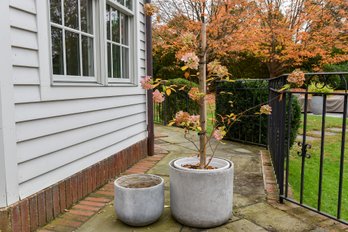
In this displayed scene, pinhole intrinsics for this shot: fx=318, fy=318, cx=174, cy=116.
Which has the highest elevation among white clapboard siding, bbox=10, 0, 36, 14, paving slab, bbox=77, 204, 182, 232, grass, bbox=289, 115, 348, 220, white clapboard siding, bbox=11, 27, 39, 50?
white clapboard siding, bbox=10, 0, 36, 14

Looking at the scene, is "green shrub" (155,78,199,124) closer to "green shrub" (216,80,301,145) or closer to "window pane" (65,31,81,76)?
"green shrub" (216,80,301,145)

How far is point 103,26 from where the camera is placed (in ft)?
10.9

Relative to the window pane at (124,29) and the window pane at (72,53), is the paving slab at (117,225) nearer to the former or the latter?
the window pane at (72,53)

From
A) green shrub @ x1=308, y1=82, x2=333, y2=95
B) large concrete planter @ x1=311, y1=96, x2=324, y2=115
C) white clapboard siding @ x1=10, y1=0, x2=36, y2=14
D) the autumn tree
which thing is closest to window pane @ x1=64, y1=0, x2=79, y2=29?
white clapboard siding @ x1=10, y1=0, x2=36, y2=14

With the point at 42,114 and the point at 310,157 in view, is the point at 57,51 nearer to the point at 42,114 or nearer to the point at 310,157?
the point at 42,114

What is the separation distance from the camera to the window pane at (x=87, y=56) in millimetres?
3096

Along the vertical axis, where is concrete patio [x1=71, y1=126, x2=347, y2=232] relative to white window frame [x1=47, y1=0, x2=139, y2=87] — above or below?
below

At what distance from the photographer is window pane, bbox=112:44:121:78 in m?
3.77

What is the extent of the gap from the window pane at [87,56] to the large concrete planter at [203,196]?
1.42 m

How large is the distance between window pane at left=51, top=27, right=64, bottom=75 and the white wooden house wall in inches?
6.4

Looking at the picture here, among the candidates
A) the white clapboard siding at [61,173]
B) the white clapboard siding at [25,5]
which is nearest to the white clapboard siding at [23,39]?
the white clapboard siding at [25,5]

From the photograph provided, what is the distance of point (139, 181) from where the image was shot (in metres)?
2.62

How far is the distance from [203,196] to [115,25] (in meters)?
2.42

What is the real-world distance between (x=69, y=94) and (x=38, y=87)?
382 millimetres
